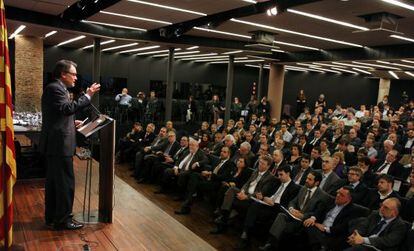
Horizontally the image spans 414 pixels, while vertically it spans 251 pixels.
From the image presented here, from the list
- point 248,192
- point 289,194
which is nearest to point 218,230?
point 248,192

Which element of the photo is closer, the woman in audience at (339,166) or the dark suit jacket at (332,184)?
the dark suit jacket at (332,184)

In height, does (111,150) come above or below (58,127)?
below

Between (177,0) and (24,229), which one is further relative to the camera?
(177,0)

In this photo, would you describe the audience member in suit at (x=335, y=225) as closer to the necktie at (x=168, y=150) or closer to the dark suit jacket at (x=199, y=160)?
the dark suit jacket at (x=199, y=160)

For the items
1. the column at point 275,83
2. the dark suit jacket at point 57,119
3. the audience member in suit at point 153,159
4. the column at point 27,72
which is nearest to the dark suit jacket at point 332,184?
the audience member in suit at point 153,159

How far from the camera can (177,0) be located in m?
6.43

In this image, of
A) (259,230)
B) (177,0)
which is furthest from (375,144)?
(177,0)

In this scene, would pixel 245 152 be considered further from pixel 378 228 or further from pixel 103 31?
pixel 103 31

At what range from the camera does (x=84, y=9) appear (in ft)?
25.3

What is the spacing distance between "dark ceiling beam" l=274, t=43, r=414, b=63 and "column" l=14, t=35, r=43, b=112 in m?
8.44

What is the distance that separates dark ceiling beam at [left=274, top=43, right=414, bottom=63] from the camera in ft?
33.3

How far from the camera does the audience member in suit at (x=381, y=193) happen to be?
455 centimetres

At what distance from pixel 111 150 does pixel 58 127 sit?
1.65ft

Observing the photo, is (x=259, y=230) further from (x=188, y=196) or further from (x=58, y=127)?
Answer: (x=58, y=127)
